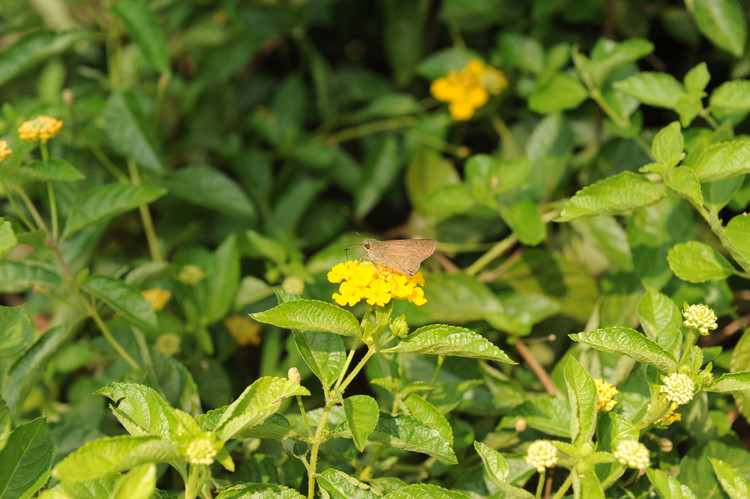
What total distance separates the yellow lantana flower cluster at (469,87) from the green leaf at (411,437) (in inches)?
50.6

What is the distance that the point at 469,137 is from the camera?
241 centimetres

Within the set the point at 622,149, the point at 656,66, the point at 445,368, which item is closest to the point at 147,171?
the point at 445,368

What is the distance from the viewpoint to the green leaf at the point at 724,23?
167 centimetres

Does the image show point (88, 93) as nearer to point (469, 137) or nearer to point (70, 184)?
point (70, 184)

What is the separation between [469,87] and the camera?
6.93 ft

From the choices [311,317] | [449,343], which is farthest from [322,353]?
[449,343]

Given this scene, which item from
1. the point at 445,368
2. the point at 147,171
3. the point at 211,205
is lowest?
the point at 445,368

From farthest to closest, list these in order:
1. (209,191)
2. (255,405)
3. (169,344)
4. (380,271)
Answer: (209,191), (169,344), (380,271), (255,405)

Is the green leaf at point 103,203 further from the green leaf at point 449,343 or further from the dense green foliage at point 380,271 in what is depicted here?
the green leaf at point 449,343

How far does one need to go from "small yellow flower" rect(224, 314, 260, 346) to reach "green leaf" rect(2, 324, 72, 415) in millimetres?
506

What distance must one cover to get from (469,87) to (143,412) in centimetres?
152

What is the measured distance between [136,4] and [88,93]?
0.44 m

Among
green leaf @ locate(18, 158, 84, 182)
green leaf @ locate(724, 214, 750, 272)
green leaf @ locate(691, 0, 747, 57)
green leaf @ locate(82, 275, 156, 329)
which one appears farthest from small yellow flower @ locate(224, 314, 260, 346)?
green leaf @ locate(691, 0, 747, 57)

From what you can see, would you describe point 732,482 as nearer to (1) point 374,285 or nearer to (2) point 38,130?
(1) point 374,285
